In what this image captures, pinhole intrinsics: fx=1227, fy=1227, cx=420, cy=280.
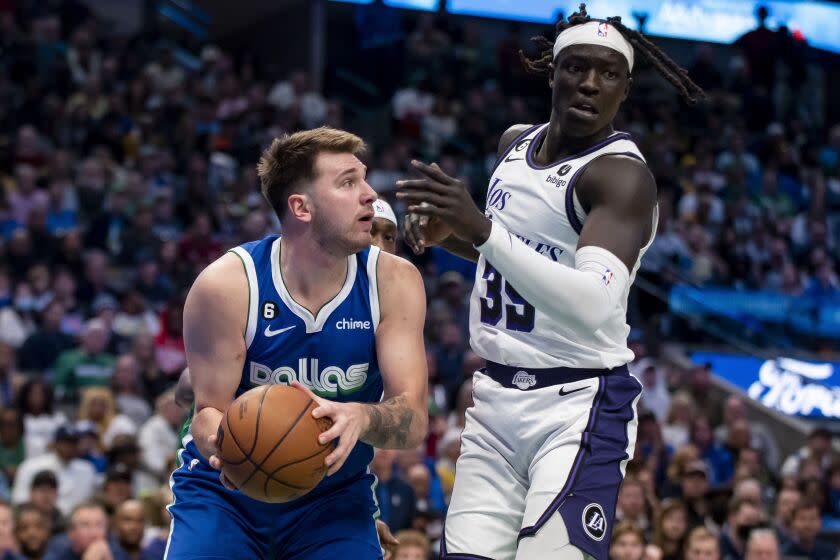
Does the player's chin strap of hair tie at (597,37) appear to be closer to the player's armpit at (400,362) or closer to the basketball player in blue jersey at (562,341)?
the basketball player in blue jersey at (562,341)

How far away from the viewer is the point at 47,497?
8.45m

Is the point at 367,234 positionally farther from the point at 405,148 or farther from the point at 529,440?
the point at 405,148

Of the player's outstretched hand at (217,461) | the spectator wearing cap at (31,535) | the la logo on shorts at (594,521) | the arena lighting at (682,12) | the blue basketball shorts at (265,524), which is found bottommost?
the spectator wearing cap at (31,535)

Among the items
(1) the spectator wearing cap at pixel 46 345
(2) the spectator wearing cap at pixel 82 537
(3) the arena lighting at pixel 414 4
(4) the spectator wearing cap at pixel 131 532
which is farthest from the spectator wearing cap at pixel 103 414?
(3) the arena lighting at pixel 414 4

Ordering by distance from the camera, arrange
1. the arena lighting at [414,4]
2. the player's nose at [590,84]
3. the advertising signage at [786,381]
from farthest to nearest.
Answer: the arena lighting at [414,4]
the advertising signage at [786,381]
the player's nose at [590,84]

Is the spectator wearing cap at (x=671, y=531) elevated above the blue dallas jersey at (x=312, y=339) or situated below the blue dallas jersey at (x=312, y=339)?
below

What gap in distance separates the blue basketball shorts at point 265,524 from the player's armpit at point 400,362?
37 cm

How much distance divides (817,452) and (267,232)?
19.3ft

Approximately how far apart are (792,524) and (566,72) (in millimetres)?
6623

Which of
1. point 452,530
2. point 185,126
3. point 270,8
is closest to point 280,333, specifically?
point 452,530

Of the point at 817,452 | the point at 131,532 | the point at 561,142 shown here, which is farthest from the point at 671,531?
the point at 561,142

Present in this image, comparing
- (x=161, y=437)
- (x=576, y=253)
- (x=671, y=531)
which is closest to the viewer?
(x=576, y=253)

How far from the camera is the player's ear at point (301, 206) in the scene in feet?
13.8

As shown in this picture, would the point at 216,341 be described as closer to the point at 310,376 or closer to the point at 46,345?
the point at 310,376
